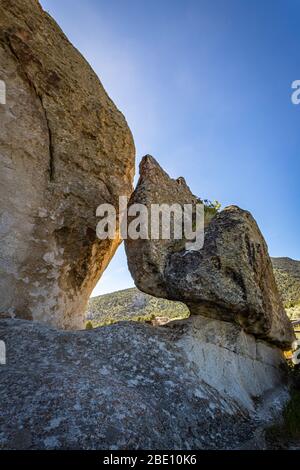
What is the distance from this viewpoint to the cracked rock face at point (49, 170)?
433 inches

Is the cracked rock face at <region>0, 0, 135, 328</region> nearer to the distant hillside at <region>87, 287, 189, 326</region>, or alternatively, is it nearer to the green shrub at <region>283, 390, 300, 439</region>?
the green shrub at <region>283, 390, 300, 439</region>

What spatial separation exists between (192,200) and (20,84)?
7.74 meters

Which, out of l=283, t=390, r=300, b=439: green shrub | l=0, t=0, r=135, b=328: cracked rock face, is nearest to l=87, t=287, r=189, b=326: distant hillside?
l=0, t=0, r=135, b=328: cracked rock face

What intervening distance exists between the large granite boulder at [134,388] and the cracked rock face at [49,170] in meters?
2.25

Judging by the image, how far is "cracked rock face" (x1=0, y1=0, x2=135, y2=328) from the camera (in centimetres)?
1101

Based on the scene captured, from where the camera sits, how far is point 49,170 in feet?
40.3

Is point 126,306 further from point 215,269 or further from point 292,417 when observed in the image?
point 292,417

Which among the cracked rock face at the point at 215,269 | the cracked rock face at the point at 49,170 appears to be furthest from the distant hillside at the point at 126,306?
the cracked rock face at the point at 215,269

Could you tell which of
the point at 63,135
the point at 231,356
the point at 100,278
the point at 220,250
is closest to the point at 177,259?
the point at 220,250

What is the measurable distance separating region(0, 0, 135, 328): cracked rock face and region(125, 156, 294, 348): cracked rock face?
2.22 meters

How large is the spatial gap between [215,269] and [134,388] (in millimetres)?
4590

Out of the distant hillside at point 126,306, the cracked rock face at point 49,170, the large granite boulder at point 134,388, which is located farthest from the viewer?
the distant hillside at point 126,306

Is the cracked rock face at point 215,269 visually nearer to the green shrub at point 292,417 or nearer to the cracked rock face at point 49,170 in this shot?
the cracked rock face at point 49,170
